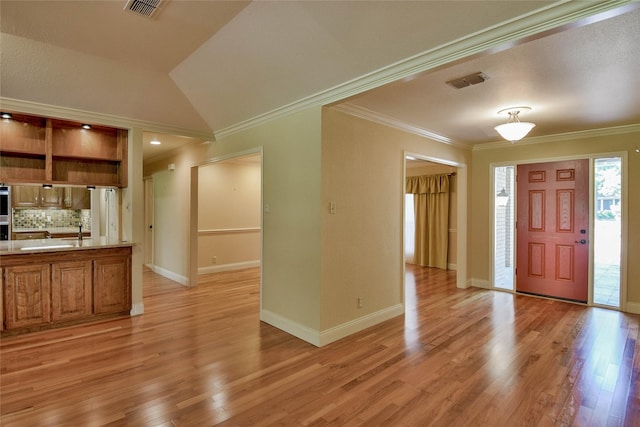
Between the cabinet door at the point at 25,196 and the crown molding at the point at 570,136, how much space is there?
26.8 feet

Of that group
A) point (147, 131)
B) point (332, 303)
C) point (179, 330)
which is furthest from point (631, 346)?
point (147, 131)

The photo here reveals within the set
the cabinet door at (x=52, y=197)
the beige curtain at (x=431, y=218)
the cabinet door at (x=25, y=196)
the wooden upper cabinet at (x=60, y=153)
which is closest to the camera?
the wooden upper cabinet at (x=60, y=153)

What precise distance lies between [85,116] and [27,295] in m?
2.11

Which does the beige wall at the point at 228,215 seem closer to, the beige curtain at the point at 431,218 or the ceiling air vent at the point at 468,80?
the beige curtain at the point at 431,218

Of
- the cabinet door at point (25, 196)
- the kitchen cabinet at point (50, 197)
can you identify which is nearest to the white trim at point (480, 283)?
the kitchen cabinet at point (50, 197)

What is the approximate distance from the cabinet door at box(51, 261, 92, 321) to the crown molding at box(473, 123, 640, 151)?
20.3ft

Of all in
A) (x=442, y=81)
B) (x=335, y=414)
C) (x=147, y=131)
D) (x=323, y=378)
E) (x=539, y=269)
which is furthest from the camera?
(x=539, y=269)

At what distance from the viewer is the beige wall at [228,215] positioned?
22.1 ft

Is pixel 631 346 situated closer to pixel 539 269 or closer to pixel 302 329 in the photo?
pixel 539 269

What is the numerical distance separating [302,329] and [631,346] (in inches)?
132

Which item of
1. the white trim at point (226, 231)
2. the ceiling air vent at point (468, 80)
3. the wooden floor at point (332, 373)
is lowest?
the wooden floor at point (332, 373)

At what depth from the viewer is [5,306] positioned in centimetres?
342

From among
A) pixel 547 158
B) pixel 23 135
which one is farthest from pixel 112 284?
pixel 547 158

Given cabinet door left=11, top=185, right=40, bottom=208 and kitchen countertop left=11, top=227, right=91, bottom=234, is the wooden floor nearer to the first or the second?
kitchen countertop left=11, top=227, right=91, bottom=234
